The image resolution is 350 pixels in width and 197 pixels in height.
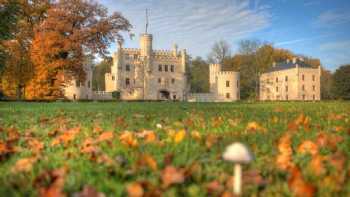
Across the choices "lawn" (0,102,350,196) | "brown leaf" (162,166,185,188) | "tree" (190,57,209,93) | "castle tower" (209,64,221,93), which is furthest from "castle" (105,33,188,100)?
"brown leaf" (162,166,185,188)

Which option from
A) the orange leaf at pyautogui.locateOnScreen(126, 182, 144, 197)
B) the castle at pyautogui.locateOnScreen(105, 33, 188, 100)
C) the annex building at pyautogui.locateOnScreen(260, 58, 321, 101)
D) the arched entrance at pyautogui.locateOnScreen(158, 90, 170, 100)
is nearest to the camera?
the orange leaf at pyautogui.locateOnScreen(126, 182, 144, 197)

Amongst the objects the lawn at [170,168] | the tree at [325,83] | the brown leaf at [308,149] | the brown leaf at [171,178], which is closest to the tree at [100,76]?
the tree at [325,83]

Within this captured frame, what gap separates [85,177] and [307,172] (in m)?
1.19

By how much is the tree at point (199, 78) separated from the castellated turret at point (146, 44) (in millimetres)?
16192

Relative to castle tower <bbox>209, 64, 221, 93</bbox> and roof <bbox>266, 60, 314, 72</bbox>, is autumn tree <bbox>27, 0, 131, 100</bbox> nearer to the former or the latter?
castle tower <bbox>209, 64, 221, 93</bbox>

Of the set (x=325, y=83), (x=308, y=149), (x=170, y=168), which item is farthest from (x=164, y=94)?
(x=170, y=168)

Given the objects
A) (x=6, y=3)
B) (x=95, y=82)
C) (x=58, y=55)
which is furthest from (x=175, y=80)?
(x=6, y=3)

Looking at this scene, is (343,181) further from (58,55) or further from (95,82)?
(95,82)

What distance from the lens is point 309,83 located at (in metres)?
56.2

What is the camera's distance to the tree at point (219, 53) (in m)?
60.0

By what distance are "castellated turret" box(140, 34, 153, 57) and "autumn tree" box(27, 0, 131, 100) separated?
18.5 meters

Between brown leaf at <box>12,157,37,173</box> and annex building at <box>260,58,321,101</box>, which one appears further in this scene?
annex building at <box>260,58,321,101</box>

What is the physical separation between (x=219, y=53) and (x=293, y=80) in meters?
14.4

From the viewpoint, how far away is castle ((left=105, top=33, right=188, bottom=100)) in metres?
44.6
